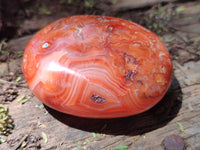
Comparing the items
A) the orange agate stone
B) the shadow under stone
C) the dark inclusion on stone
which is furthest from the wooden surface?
the dark inclusion on stone

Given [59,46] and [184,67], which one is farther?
[184,67]

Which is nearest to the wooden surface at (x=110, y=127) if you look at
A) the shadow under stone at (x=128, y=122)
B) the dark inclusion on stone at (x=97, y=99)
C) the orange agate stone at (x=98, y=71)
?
the shadow under stone at (x=128, y=122)

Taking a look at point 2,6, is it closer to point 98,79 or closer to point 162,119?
point 98,79

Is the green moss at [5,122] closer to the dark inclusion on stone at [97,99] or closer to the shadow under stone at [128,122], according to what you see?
the shadow under stone at [128,122]

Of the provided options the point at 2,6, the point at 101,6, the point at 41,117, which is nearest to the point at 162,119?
the point at 41,117

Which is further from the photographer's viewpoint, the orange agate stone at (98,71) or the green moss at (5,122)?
the green moss at (5,122)

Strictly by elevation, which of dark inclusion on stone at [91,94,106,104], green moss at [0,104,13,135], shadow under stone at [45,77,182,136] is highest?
dark inclusion on stone at [91,94,106,104]

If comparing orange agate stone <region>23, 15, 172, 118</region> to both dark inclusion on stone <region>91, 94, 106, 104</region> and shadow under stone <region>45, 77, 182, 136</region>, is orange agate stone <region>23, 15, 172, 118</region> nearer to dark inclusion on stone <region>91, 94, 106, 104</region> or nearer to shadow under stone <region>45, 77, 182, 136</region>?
dark inclusion on stone <region>91, 94, 106, 104</region>

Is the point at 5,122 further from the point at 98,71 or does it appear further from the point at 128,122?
the point at 128,122
